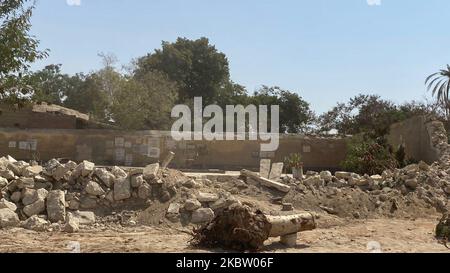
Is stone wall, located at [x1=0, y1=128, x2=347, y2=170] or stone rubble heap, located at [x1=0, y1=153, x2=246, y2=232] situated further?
stone wall, located at [x1=0, y1=128, x2=347, y2=170]

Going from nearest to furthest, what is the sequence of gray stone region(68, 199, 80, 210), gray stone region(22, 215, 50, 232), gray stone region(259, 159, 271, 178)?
gray stone region(22, 215, 50, 232) < gray stone region(68, 199, 80, 210) < gray stone region(259, 159, 271, 178)

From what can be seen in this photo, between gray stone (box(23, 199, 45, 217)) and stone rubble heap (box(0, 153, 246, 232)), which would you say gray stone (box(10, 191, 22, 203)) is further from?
gray stone (box(23, 199, 45, 217))

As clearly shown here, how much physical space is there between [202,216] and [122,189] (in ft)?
6.20

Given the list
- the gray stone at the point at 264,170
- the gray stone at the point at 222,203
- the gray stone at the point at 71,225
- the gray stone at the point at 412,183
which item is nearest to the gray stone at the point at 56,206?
the gray stone at the point at 71,225

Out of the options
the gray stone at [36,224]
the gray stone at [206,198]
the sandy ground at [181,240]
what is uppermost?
the gray stone at [206,198]

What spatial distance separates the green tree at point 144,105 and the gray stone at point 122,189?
14.0m

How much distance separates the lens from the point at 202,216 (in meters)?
9.99

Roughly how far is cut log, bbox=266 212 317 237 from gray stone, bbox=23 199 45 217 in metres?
4.95

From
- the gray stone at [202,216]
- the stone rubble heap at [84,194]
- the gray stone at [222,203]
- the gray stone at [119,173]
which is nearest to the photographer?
the stone rubble heap at [84,194]

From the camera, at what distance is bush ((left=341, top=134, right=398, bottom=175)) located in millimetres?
16819

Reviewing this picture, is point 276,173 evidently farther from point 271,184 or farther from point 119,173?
point 119,173

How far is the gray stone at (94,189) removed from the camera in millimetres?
10484

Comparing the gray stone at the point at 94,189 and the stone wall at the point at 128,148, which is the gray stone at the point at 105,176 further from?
the stone wall at the point at 128,148

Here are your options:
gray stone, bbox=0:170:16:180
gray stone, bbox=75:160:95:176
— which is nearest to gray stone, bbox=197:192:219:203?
gray stone, bbox=75:160:95:176
